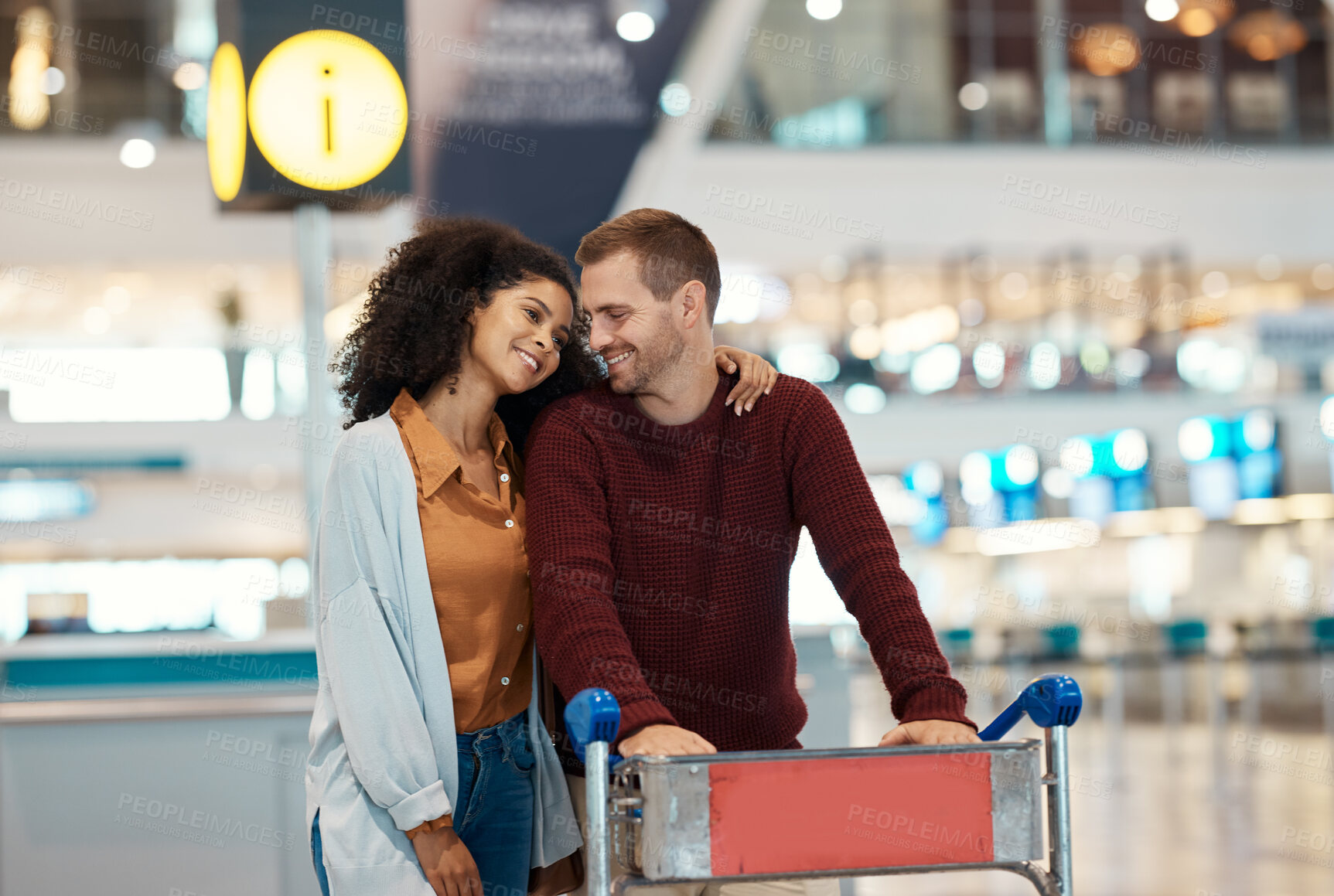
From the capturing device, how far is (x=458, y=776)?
1947 mm

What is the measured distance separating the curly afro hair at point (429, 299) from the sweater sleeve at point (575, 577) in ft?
0.69

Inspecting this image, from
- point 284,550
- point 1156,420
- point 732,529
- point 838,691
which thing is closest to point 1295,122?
point 1156,420

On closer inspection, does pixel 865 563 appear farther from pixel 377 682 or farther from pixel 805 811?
pixel 377 682

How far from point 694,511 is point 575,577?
0.89 feet

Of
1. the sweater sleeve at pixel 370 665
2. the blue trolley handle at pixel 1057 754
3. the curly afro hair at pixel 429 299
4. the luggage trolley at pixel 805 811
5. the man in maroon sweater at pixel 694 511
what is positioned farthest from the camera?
the curly afro hair at pixel 429 299

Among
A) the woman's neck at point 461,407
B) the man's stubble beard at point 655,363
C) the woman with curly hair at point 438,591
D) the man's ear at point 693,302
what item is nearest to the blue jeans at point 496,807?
the woman with curly hair at point 438,591

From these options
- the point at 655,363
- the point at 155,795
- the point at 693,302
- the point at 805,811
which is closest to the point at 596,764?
the point at 805,811

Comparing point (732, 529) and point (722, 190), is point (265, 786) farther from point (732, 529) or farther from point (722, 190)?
point (722, 190)

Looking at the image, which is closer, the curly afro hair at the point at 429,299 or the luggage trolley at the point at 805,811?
the luggage trolley at the point at 805,811

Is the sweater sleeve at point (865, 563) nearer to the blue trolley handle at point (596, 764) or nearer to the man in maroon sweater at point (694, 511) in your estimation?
the man in maroon sweater at point (694, 511)

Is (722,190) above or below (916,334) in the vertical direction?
above

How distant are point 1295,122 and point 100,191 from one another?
53.1 ft

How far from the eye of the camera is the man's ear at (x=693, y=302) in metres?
2.05

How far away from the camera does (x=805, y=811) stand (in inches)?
63.1
